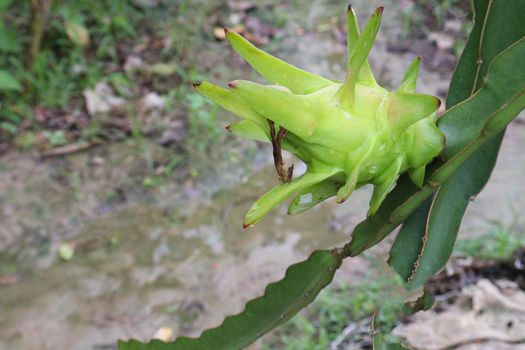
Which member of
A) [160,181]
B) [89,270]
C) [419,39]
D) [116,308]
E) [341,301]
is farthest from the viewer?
[419,39]

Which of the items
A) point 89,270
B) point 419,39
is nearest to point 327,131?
point 89,270

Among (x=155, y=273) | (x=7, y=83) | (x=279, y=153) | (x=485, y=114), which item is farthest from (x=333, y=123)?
(x=7, y=83)

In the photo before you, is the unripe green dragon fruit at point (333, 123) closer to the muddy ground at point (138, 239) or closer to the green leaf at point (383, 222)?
the green leaf at point (383, 222)

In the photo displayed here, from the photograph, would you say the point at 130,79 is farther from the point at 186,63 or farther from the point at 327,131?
the point at 327,131

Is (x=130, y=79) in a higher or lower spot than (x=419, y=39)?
lower

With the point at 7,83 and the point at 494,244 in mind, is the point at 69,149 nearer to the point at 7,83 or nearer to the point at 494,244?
the point at 7,83

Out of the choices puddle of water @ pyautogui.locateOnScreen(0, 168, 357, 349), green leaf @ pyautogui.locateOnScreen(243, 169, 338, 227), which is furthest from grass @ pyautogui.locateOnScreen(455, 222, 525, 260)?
green leaf @ pyautogui.locateOnScreen(243, 169, 338, 227)

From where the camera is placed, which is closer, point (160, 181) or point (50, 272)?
point (50, 272)

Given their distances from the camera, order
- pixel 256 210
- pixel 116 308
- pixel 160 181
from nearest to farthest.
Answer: pixel 256 210 < pixel 116 308 < pixel 160 181
